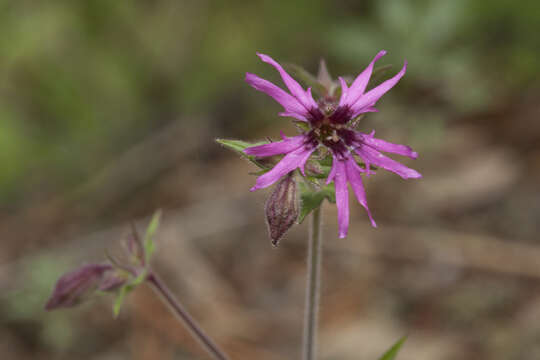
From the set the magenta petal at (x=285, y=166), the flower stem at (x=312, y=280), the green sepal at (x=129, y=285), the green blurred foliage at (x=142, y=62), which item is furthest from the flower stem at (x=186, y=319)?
the green blurred foliage at (x=142, y=62)

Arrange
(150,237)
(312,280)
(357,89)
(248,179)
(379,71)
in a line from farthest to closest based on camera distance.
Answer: (248,179) < (150,237) < (312,280) < (379,71) < (357,89)

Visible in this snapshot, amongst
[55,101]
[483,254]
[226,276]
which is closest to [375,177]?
[483,254]

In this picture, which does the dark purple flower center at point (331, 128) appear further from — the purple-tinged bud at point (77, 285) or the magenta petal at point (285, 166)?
the purple-tinged bud at point (77, 285)

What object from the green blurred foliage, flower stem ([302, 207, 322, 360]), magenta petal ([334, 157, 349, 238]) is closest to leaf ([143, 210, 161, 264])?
flower stem ([302, 207, 322, 360])

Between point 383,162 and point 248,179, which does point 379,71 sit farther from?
point 248,179

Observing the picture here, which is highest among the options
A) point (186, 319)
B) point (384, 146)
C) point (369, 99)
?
point (369, 99)

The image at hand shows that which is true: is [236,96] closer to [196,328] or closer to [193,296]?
[193,296]

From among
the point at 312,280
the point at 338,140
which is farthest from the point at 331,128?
the point at 312,280
